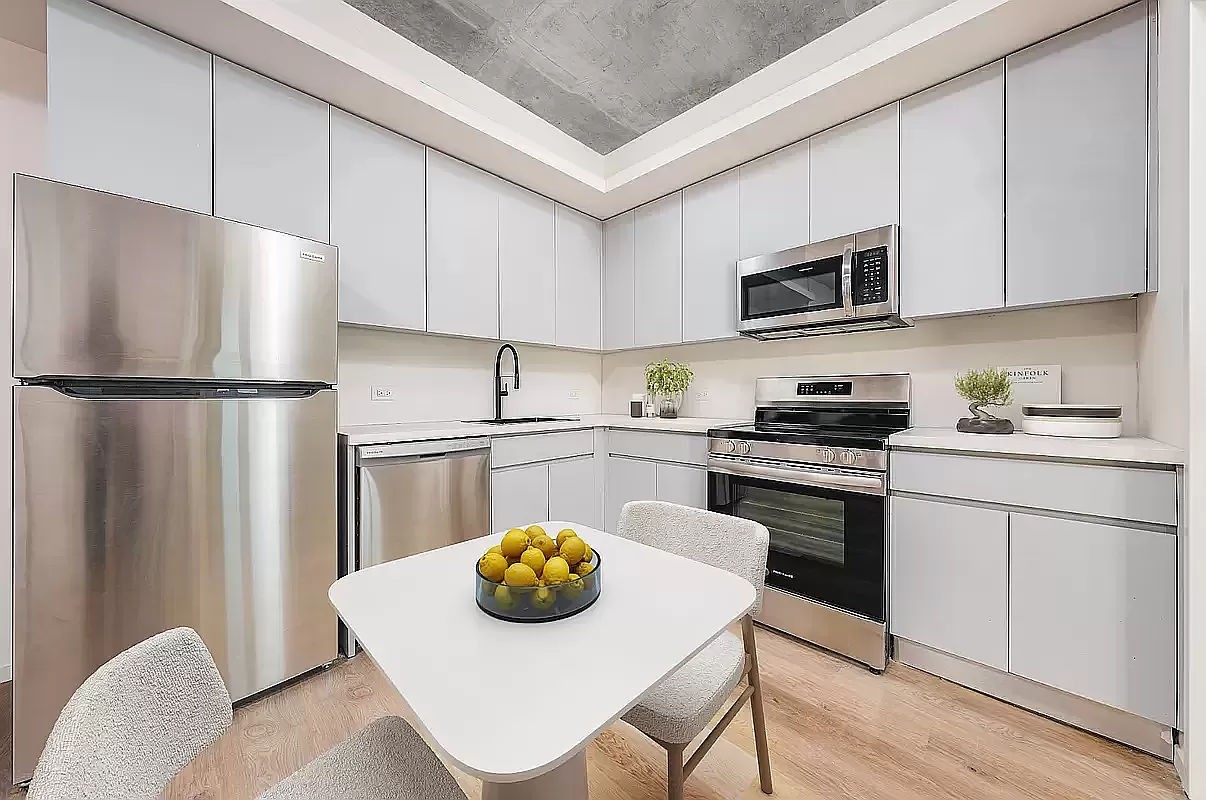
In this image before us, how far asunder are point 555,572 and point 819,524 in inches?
68.0

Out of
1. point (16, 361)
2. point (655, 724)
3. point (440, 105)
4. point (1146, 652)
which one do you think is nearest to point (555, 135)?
point (440, 105)

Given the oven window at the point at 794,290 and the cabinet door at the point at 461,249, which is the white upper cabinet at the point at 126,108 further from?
the oven window at the point at 794,290

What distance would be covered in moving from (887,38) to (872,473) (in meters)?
1.77

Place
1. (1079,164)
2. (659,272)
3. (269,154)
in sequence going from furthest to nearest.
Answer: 1. (659,272)
2. (269,154)
3. (1079,164)

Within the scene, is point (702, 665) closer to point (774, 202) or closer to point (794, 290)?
A: point (794, 290)

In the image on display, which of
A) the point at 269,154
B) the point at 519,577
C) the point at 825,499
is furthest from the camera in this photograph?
the point at 825,499

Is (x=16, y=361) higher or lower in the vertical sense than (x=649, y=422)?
higher

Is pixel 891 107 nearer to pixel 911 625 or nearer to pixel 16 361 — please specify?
pixel 911 625

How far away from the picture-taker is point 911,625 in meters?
2.10

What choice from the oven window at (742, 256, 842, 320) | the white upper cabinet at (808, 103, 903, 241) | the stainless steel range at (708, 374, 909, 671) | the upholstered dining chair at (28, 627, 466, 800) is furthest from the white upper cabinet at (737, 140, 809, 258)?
the upholstered dining chair at (28, 627, 466, 800)

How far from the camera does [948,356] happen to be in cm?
251

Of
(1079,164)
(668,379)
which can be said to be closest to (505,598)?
(1079,164)

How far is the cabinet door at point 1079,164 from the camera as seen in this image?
1.83m

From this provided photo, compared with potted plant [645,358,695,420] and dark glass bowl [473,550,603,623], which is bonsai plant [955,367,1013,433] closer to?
potted plant [645,358,695,420]
